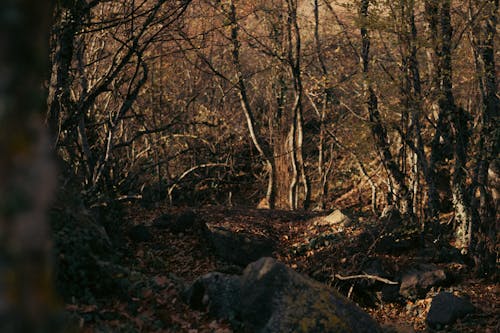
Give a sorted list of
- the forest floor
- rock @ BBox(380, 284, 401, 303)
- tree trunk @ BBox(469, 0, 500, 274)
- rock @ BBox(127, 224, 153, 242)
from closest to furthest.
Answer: the forest floor → rock @ BBox(380, 284, 401, 303) → tree trunk @ BBox(469, 0, 500, 274) → rock @ BBox(127, 224, 153, 242)

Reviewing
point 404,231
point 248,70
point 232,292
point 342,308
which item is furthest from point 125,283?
point 248,70

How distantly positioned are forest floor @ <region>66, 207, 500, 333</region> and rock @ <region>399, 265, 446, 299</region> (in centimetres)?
14

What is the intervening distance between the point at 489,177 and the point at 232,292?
8.13m

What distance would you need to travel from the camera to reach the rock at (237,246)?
42.2ft

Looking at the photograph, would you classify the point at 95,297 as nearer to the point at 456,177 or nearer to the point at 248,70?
the point at 456,177

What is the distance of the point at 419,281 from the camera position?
463 inches

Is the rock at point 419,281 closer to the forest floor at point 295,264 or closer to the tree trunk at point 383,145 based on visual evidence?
the forest floor at point 295,264

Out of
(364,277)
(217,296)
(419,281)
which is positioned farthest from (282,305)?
(419,281)

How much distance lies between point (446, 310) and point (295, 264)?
139 inches

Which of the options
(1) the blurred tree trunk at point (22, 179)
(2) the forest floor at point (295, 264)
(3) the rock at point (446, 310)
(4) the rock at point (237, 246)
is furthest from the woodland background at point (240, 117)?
(3) the rock at point (446, 310)

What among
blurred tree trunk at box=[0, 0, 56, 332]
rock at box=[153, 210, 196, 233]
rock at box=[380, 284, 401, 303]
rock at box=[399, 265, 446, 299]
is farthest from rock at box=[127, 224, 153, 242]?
blurred tree trunk at box=[0, 0, 56, 332]

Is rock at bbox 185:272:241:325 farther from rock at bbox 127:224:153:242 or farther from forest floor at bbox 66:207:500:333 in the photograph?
rock at bbox 127:224:153:242

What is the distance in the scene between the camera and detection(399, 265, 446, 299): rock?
11664mm

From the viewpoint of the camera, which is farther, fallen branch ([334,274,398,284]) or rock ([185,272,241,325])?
fallen branch ([334,274,398,284])
